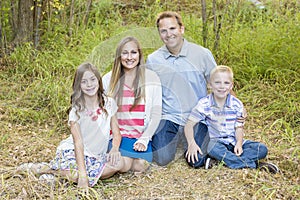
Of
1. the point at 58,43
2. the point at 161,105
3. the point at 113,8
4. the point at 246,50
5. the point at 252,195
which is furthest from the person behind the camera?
the point at 113,8

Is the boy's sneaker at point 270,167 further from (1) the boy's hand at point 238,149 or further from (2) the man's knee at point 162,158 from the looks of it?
(2) the man's knee at point 162,158

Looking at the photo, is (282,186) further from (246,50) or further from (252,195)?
(246,50)

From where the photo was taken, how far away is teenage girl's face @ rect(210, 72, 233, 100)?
318cm

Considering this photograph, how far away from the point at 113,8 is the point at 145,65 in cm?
306

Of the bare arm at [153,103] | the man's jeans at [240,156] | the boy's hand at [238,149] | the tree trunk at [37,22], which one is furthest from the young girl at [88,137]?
the tree trunk at [37,22]

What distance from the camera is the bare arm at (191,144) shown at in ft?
10.4

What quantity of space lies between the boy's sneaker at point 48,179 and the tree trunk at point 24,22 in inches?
101

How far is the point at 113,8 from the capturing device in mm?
6242

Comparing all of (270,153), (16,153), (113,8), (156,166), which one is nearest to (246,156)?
(270,153)

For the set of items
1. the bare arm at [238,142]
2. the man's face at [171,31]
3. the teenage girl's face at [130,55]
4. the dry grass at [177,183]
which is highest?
the man's face at [171,31]

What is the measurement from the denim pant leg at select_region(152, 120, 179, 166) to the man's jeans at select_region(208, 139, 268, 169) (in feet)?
0.93

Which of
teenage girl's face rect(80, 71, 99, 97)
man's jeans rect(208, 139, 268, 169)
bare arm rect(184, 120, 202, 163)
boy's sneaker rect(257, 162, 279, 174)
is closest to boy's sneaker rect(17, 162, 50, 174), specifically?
teenage girl's face rect(80, 71, 99, 97)

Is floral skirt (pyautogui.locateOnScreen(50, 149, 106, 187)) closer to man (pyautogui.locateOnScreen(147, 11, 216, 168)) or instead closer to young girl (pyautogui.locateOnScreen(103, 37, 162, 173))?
young girl (pyautogui.locateOnScreen(103, 37, 162, 173))

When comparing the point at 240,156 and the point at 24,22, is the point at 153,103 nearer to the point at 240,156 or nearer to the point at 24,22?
the point at 240,156
